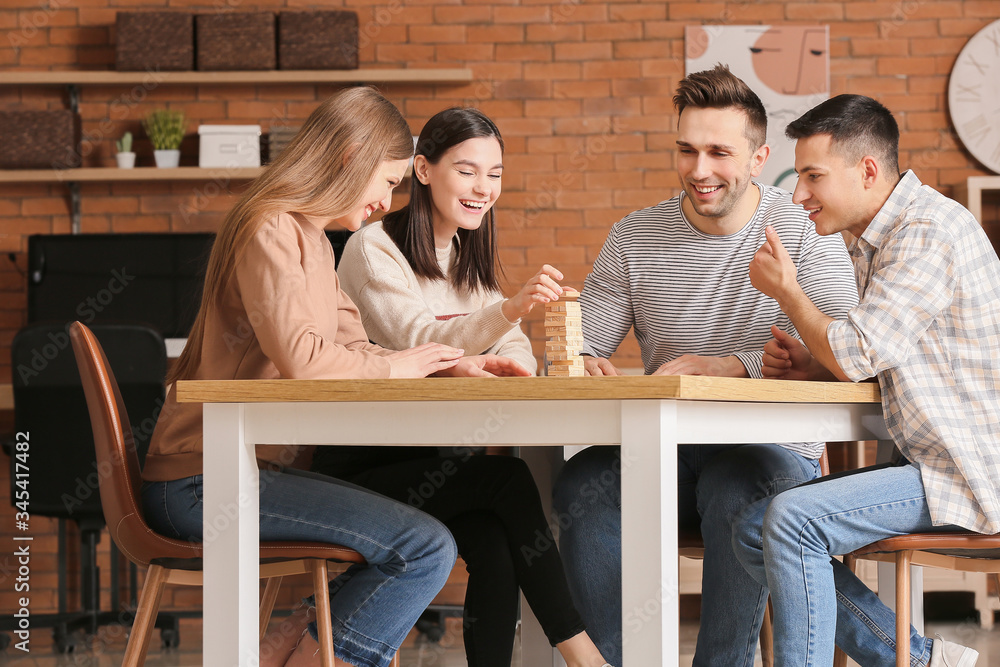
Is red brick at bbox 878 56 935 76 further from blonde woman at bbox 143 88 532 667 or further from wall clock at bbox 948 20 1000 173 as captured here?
blonde woman at bbox 143 88 532 667

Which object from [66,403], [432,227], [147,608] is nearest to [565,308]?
[432,227]

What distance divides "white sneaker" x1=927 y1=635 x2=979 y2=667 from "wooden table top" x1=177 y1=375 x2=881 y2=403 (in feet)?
1.89

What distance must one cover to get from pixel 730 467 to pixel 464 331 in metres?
0.57

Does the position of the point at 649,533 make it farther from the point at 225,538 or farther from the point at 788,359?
the point at 788,359

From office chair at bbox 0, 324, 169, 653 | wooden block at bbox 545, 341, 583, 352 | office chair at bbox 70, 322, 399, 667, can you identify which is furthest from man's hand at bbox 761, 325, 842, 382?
Answer: office chair at bbox 0, 324, 169, 653

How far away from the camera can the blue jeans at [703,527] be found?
1700mm

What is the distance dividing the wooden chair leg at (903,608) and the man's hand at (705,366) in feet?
1.48

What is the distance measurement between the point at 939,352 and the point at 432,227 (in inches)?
42.0

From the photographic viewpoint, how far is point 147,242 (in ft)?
11.9

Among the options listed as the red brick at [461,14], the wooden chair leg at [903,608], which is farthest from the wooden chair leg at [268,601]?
the red brick at [461,14]

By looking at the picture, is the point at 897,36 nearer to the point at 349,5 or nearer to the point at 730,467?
the point at 349,5

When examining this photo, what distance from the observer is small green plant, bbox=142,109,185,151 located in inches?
144

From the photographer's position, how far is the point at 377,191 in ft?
5.45

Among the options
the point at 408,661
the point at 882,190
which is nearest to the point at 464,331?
the point at 882,190
